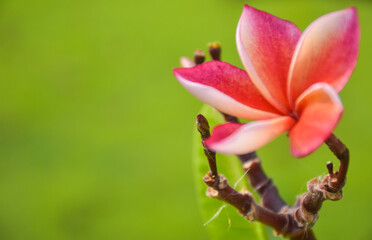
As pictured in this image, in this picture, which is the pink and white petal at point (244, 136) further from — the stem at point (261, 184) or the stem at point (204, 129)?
the stem at point (261, 184)

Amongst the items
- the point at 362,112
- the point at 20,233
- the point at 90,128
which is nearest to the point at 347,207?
the point at 362,112

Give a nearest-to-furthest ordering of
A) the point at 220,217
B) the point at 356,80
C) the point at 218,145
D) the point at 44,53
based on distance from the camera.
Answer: the point at 218,145 → the point at 220,217 → the point at 356,80 → the point at 44,53

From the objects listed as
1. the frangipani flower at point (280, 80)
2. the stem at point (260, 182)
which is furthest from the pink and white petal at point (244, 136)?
the stem at point (260, 182)

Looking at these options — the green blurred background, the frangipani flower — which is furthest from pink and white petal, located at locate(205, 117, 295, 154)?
the green blurred background

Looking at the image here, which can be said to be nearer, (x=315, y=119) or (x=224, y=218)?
(x=315, y=119)

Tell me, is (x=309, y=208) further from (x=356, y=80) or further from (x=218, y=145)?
(x=356, y=80)

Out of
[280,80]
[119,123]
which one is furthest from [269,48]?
[119,123]

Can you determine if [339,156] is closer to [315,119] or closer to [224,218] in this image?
[315,119]
